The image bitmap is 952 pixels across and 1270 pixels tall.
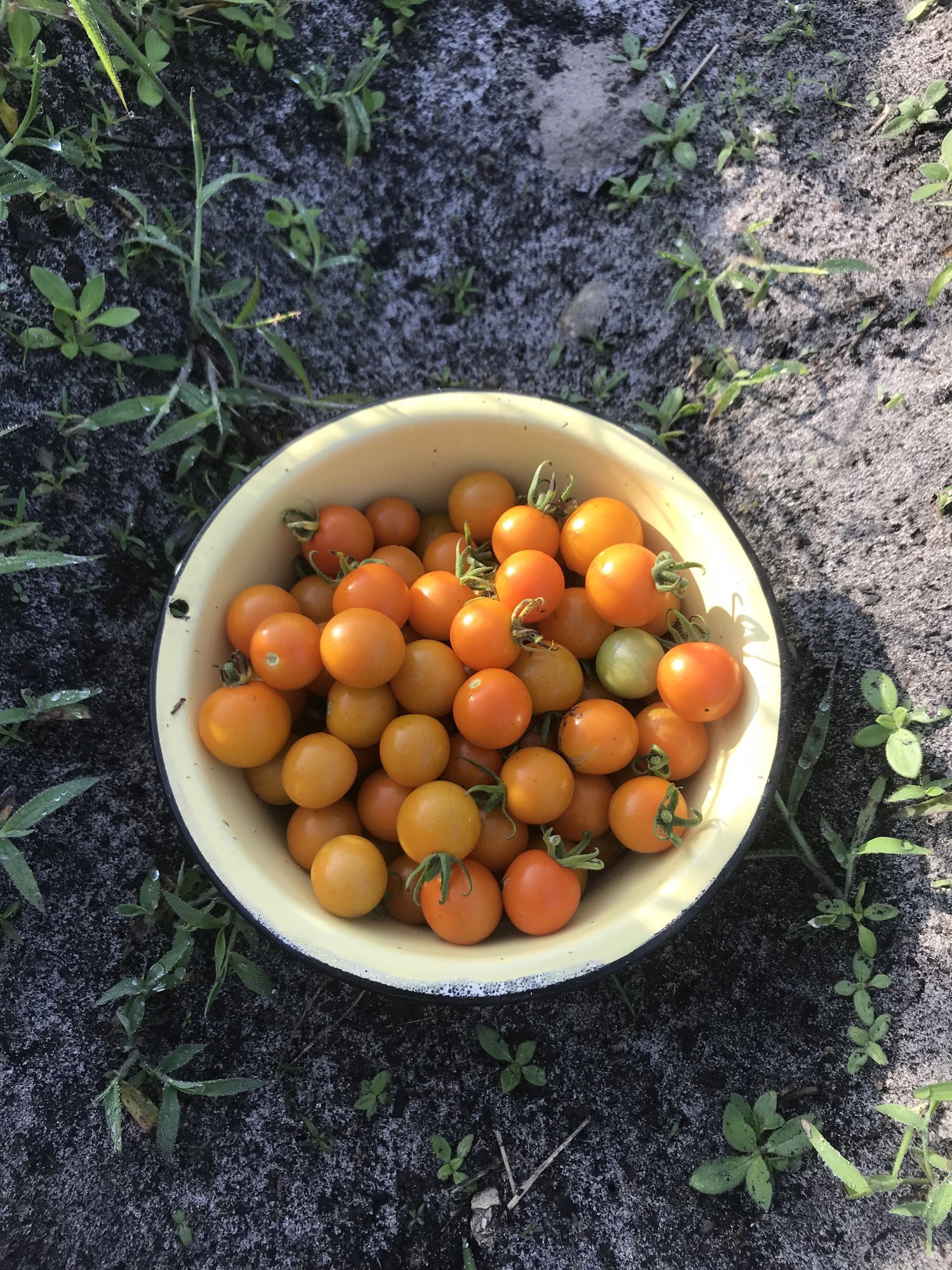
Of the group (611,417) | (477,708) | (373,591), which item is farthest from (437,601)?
(611,417)

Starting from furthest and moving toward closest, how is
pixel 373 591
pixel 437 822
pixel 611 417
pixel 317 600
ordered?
pixel 611 417, pixel 317 600, pixel 373 591, pixel 437 822

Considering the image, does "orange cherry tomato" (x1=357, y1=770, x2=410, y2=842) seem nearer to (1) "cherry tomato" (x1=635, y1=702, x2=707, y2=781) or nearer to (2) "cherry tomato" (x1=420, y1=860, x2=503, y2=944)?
(2) "cherry tomato" (x1=420, y1=860, x2=503, y2=944)

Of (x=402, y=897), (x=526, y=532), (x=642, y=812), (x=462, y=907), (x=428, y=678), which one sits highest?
(x=526, y=532)

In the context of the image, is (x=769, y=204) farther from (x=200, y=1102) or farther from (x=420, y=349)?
(x=200, y=1102)

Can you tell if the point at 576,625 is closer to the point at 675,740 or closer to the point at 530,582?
the point at 530,582

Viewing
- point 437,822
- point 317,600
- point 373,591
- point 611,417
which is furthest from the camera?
point 611,417

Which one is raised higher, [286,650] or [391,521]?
[391,521]
